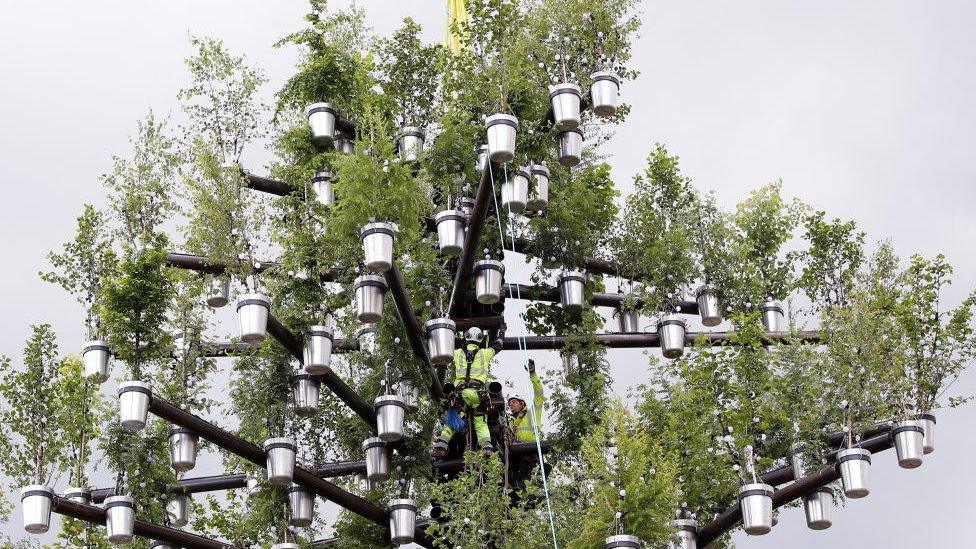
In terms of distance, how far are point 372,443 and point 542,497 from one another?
6.25 feet

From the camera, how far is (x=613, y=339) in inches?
794

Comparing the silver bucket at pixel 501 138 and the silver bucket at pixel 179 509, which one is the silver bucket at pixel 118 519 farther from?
the silver bucket at pixel 501 138

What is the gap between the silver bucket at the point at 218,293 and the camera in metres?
19.4

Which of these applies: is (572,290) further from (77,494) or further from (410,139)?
(77,494)

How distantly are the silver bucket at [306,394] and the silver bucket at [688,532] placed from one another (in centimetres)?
406

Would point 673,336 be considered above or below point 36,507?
above

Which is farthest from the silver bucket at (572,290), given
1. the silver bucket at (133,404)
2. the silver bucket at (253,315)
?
the silver bucket at (133,404)

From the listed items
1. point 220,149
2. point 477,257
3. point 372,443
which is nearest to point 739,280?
point 477,257

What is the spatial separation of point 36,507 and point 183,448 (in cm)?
155

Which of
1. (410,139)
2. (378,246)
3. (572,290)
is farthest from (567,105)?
(410,139)

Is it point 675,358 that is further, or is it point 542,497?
point 675,358

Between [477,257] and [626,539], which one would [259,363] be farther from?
[626,539]

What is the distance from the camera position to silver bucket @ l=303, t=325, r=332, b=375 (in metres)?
17.5

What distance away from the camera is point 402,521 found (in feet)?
59.0
